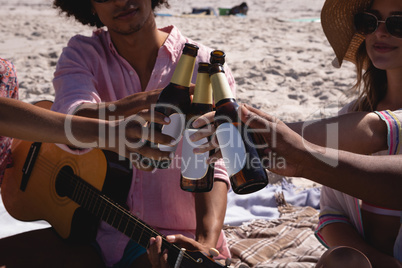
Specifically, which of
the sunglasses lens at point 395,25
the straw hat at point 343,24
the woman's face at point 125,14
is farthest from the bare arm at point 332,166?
the woman's face at point 125,14

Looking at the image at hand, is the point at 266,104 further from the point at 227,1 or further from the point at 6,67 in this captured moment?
the point at 227,1

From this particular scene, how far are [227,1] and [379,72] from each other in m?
16.6

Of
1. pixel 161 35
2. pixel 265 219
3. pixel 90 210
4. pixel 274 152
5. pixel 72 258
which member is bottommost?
pixel 265 219

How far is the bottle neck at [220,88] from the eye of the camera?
147cm

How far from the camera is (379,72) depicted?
238cm

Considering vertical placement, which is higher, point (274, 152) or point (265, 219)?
point (274, 152)

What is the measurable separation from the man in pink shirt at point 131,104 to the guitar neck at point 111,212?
149mm

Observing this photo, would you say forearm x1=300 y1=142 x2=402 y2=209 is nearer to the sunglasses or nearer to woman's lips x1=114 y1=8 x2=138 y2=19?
the sunglasses

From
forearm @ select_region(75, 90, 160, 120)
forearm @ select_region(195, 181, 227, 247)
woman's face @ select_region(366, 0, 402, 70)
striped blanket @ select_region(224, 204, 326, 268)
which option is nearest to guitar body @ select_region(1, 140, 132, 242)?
forearm @ select_region(75, 90, 160, 120)

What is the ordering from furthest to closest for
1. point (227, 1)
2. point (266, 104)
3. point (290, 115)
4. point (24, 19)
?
point (227, 1) → point (24, 19) → point (266, 104) → point (290, 115)

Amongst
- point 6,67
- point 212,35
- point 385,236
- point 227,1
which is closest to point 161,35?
point 6,67

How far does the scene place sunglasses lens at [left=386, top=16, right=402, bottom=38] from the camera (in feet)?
6.70

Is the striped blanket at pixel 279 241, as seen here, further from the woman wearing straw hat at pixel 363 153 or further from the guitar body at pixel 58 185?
the guitar body at pixel 58 185

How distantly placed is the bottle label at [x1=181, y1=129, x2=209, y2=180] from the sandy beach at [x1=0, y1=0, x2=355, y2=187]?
78.4 inches
